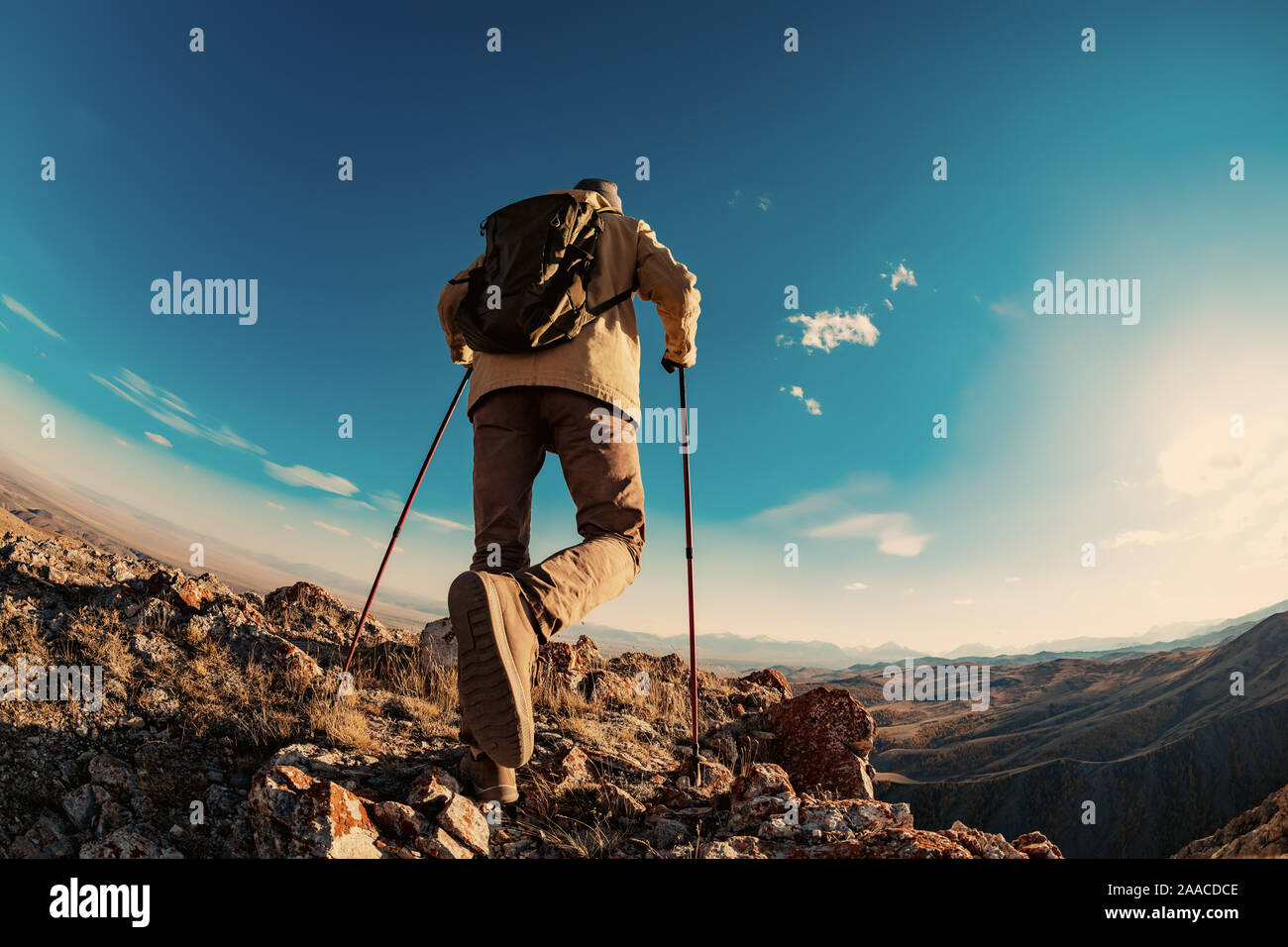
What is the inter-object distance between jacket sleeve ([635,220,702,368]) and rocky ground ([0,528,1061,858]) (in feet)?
7.12

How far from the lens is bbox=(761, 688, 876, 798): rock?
12.3 feet

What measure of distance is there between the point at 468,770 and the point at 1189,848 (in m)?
4.06

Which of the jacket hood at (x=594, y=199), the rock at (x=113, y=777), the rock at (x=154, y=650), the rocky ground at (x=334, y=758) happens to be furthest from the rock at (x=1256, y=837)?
the rock at (x=154, y=650)

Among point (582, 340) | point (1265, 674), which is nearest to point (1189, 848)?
point (582, 340)

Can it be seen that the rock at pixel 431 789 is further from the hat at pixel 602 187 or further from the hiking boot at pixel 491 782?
the hat at pixel 602 187

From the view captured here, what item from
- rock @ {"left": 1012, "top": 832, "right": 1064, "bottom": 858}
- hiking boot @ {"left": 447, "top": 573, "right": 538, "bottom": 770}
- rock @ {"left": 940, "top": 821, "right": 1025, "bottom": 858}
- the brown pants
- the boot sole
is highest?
the brown pants

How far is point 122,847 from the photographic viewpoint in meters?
2.11

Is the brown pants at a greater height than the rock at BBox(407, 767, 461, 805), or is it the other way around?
the brown pants

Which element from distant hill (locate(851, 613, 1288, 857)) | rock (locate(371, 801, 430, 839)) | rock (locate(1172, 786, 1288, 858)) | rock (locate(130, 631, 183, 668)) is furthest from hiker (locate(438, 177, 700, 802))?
distant hill (locate(851, 613, 1288, 857))

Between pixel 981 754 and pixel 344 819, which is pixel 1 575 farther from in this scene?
pixel 981 754

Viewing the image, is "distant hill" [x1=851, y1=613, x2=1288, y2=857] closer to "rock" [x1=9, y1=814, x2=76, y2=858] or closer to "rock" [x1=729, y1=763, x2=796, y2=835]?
"rock" [x1=729, y1=763, x2=796, y2=835]

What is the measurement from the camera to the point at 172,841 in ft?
7.22

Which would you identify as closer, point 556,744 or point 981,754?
point 556,744

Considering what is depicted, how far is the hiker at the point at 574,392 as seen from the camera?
255 cm
